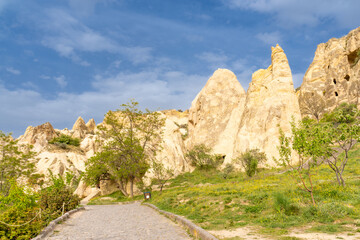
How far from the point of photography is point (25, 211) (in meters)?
10.7

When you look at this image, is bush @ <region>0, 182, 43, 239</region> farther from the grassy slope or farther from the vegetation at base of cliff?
the grassy slope

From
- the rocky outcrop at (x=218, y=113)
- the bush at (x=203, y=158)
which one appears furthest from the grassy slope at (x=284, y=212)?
the rocky outcrop at (x=218, y=113)

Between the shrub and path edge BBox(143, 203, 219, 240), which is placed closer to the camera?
path edge BBox(143, 203, 219, 240)

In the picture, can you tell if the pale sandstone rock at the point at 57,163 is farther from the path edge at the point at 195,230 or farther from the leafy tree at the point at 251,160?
the path edge at the point at 195,230

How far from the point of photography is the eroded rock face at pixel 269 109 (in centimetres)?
4438

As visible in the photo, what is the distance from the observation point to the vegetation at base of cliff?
8.05 meters

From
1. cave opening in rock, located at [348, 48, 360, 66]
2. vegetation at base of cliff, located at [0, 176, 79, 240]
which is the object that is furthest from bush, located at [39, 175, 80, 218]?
cave opening in rock, located at [348, 48, 360, 66]

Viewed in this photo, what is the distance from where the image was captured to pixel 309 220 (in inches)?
347

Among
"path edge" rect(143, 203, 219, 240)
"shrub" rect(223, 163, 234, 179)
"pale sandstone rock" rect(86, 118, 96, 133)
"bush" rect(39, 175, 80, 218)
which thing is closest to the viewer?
"path edge" rect(143, 203, 219, 240)

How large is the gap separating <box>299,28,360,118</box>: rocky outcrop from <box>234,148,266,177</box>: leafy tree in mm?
25180

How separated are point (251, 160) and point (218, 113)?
26.1 m

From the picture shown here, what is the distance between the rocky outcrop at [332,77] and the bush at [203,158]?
26.4m

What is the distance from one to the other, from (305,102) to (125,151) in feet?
156

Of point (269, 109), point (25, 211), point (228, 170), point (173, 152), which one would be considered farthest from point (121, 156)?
point (269, 109)
